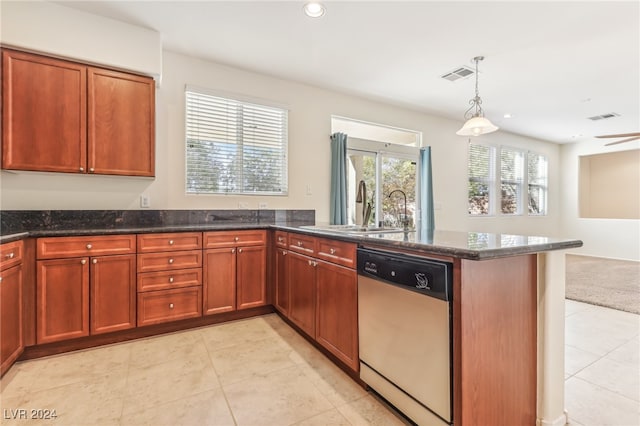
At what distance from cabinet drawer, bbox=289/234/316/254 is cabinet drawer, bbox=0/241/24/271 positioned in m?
1.93

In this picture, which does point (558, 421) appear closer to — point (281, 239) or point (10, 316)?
point (281, 239)

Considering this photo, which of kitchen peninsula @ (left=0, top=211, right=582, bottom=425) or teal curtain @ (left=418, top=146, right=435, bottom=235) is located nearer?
kitchen peninsula @ (left=0, top=211, right=582, bottom=425)

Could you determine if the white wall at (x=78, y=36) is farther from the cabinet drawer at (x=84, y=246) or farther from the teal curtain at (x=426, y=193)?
the teal curtain at (x=426, y=193)

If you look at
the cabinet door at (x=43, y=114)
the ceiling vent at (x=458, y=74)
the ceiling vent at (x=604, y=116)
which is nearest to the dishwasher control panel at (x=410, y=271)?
the cabinet door at (x=43, y=114)

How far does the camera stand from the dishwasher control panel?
4.45 ft

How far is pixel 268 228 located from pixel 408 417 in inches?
82.7

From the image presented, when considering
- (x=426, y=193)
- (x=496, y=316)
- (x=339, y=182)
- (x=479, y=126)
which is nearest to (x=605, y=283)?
(x=426, y=193)

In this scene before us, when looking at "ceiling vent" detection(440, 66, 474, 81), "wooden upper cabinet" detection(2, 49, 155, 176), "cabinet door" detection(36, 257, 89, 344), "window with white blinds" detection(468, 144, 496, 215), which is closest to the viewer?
"cabinet door" detection(36, 257, 89, 344)

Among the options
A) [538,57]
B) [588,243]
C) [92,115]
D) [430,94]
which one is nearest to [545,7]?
[538,57]

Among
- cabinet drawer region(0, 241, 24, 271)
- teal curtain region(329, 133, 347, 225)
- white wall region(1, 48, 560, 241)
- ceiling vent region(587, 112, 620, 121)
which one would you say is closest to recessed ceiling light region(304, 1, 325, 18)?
white wall region(1, 48, 560, 241)

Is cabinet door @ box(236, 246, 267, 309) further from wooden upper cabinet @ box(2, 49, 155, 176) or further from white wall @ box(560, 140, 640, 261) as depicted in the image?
white wall @ box(560, 140, 640, 261)

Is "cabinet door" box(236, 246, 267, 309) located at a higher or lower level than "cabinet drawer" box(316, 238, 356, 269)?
lower

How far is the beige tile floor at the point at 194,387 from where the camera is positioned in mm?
1693

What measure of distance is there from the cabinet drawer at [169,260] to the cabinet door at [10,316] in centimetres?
74
